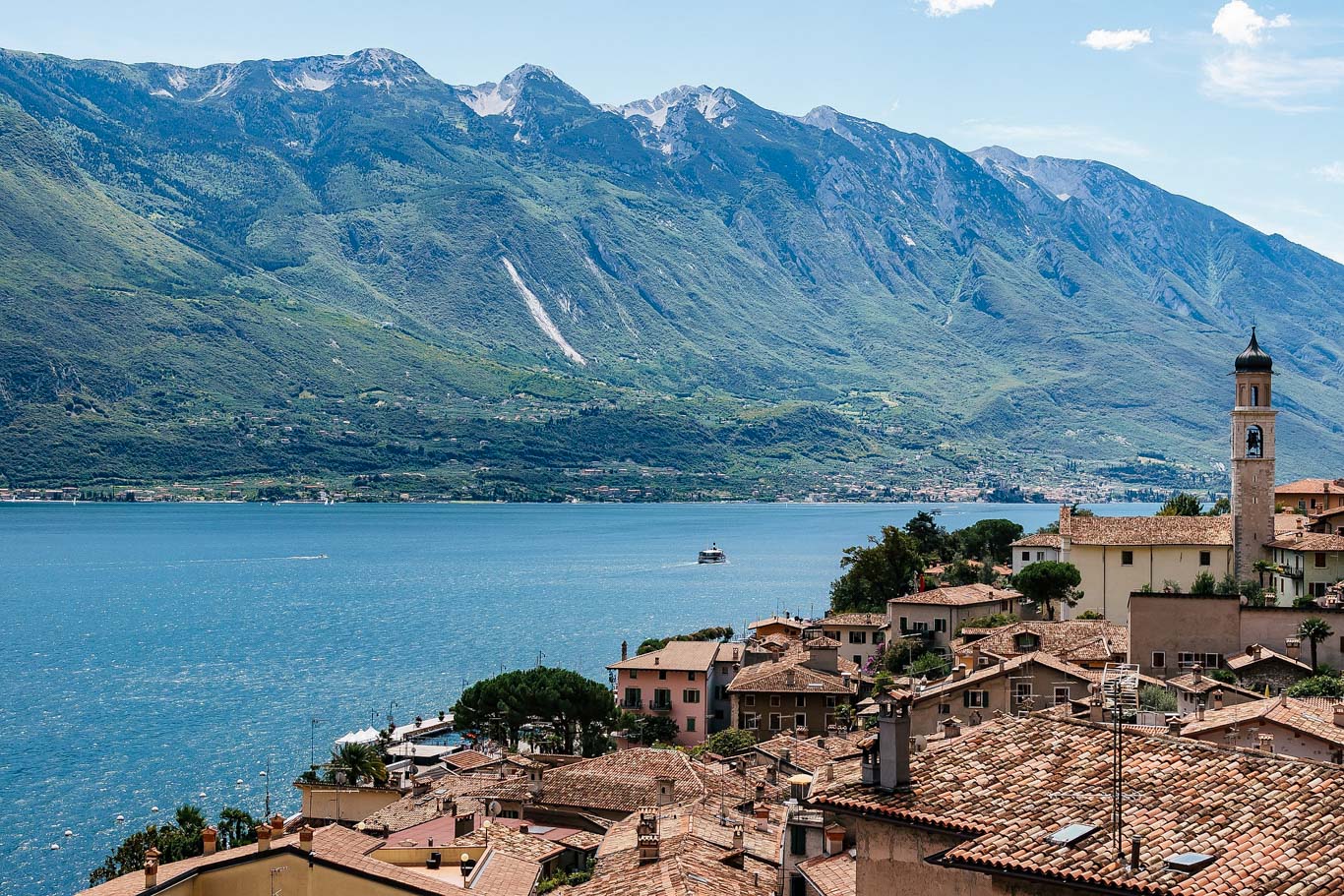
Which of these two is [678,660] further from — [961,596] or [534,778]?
[534,778]

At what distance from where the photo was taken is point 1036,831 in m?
11.6

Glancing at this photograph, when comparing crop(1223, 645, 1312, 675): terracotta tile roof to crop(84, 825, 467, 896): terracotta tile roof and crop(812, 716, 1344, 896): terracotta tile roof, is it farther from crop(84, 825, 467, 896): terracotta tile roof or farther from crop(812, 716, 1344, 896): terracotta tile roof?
crop(812, 716, 1344, 896): terracotta tile roof

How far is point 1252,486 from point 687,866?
37.2 metres

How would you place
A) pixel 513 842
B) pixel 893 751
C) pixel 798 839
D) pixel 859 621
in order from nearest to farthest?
pixel 893 751
pixel 798 839
pixel 513 842
pixel 859 621

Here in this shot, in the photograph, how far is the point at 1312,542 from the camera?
51.2 metres

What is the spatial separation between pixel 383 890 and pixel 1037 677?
26421mm

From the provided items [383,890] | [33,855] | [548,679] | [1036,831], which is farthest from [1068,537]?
[1036,831]

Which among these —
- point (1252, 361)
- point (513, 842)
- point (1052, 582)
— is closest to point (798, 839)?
point (513, 842)

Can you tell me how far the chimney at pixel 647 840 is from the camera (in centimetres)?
2702

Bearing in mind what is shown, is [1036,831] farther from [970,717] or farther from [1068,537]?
[1068,537]

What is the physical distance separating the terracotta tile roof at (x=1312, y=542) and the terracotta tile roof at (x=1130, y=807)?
4078cm

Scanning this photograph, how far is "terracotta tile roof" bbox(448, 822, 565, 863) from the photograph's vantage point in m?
30.0

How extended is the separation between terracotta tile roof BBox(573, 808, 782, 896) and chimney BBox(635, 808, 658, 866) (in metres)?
0.15

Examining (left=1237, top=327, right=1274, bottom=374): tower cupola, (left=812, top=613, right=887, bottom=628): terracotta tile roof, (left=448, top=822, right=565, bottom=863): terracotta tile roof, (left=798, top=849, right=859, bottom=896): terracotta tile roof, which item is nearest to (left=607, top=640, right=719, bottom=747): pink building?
(left=812, top=613, right=887, bottom=628): terracotta tile roof
